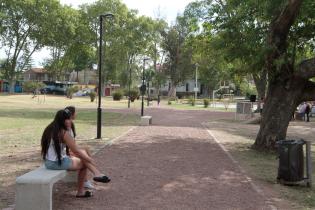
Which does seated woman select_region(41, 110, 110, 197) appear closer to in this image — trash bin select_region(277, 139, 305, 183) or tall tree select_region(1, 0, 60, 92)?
trash bin select_region(277, 139, 305, 183)

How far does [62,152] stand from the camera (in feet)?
24.8

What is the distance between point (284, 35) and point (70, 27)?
67646 millimetres

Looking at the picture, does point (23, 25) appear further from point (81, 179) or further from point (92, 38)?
point (81, 179)

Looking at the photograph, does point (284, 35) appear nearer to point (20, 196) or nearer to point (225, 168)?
point (225, 168)

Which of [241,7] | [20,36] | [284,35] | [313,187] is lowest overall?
[313,187]

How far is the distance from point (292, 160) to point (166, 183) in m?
2.42

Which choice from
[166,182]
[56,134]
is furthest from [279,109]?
[56,134]

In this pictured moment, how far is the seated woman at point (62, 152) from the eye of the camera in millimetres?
7344

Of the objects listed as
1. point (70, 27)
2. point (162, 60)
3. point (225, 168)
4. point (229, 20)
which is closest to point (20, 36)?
point (70, 27)

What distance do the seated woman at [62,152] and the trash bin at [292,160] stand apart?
378cm

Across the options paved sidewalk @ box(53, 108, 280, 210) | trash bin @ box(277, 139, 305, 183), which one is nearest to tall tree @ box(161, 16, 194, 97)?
paved sidewalk @ box(53, 108, 280, 210)

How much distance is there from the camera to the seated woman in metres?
7.34

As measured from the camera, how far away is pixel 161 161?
12367 millimetres

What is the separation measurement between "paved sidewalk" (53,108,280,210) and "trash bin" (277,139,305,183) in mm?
788
